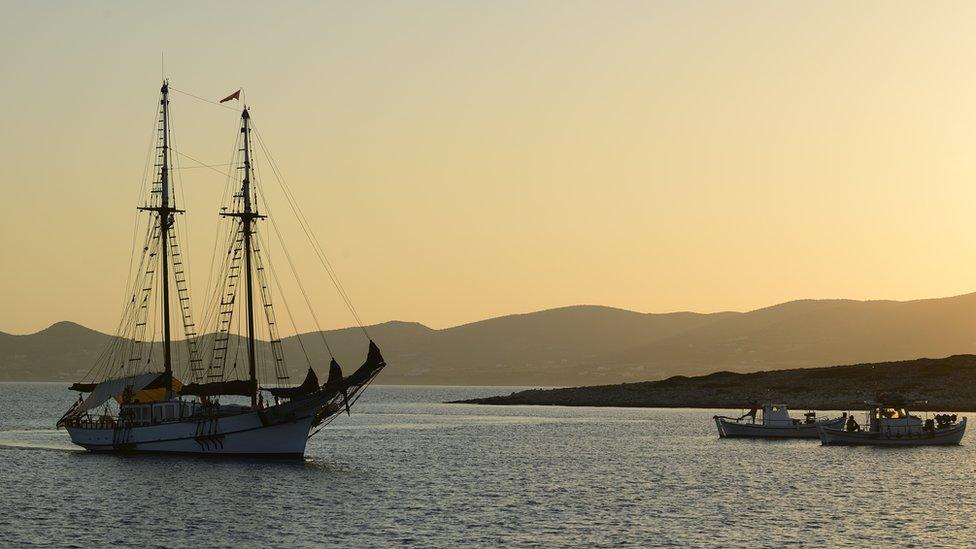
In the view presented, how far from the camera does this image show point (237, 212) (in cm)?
9469

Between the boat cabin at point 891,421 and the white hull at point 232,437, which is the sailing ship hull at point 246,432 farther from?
the boat cabin at point 891,421

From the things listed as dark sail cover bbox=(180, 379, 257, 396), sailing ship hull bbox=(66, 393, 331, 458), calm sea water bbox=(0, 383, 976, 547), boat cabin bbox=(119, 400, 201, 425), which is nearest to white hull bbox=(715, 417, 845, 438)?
calm sea water bbox=(0, 383, 976, 547)

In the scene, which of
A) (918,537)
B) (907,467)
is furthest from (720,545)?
(907,467)

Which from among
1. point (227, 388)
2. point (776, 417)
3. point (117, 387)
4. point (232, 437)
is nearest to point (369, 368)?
point (227, 388)

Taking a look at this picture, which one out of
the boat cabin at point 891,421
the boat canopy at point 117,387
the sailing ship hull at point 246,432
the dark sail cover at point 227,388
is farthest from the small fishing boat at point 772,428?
the boat canopy at point 117,387

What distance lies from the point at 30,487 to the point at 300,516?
2348 cm

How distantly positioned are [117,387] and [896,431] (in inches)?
2598

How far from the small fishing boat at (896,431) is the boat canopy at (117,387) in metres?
59.9

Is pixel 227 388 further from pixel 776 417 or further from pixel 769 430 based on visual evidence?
pixel 776 417

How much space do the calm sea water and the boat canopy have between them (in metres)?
4.44

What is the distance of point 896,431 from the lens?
10681cm

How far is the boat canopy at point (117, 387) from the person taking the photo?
9656cm

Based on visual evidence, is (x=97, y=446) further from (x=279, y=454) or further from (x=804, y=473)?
(x=804, y=473)

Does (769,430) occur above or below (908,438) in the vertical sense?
above
